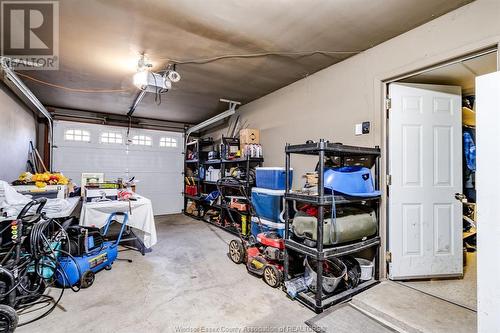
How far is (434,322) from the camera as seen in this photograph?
1.93 metres

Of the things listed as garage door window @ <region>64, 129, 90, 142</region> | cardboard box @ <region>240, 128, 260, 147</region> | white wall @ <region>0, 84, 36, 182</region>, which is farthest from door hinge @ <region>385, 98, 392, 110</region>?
garage door window @ <region>64, 129, 90, 142</region>

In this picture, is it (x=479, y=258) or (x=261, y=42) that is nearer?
(x=479, y=258)

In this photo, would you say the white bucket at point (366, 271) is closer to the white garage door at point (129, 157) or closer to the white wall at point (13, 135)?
the white wall at point (13, 135)

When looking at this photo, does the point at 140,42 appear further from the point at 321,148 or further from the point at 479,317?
the point at 479,317

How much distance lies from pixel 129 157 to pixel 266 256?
5.25 metres

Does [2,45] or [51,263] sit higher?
[2,45]

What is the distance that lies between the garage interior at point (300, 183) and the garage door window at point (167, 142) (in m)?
2.93

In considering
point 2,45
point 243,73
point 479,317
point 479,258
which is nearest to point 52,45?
point 2,45

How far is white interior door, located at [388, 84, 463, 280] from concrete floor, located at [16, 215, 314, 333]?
144 centimetres

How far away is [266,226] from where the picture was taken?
3316mm

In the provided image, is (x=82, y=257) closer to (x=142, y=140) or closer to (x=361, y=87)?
(x=361, y=87)

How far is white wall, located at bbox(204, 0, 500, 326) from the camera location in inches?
78.4

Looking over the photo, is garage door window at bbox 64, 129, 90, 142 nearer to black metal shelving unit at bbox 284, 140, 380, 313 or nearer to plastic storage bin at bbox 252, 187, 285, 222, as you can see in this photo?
plastic storage bin at bbox 252, 187, 285, 222

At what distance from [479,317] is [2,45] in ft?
16.8
